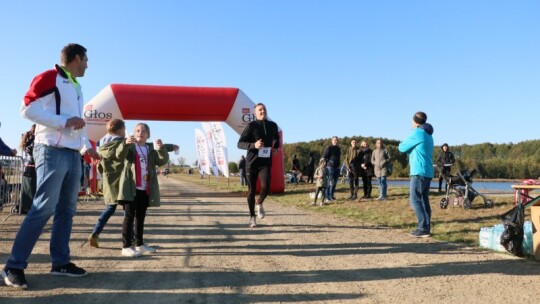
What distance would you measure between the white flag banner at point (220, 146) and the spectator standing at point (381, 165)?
13.3 meters

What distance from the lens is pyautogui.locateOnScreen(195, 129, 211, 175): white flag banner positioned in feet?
97.1

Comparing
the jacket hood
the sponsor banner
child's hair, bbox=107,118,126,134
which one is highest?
the sponsor banner

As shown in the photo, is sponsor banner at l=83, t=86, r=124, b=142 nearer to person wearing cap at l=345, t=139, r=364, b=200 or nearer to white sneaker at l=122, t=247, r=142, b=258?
person wearing cap at l=345, t=139, r=364, b=200

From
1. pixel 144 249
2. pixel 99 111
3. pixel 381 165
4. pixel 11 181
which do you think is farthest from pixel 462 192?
pixel 99 111

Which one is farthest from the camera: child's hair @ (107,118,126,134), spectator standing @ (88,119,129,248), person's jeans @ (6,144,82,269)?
child's hair @ (107,118,126,134)

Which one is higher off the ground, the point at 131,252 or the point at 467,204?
the point at 467,204

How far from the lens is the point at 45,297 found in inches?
118

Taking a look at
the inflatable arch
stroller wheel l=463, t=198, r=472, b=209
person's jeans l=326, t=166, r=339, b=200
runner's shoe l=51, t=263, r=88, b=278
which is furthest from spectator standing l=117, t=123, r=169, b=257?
the inflatable arch

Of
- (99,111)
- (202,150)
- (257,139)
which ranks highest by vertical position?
(99,111)

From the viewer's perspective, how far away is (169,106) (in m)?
14.4

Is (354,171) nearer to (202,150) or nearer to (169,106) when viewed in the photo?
(169,106)

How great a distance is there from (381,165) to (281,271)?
872cm

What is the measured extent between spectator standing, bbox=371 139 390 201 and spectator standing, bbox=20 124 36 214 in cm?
861

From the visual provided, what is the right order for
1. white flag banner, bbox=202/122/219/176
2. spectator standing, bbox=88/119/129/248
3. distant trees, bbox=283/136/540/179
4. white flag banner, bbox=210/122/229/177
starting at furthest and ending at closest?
distant trees, bbox=283/136/540/179 < white flag banner, bbox=202/122/219/176 < white flag banner, bbox=210/122/229/177 < spectator standing, bbox=88/119/129/248
